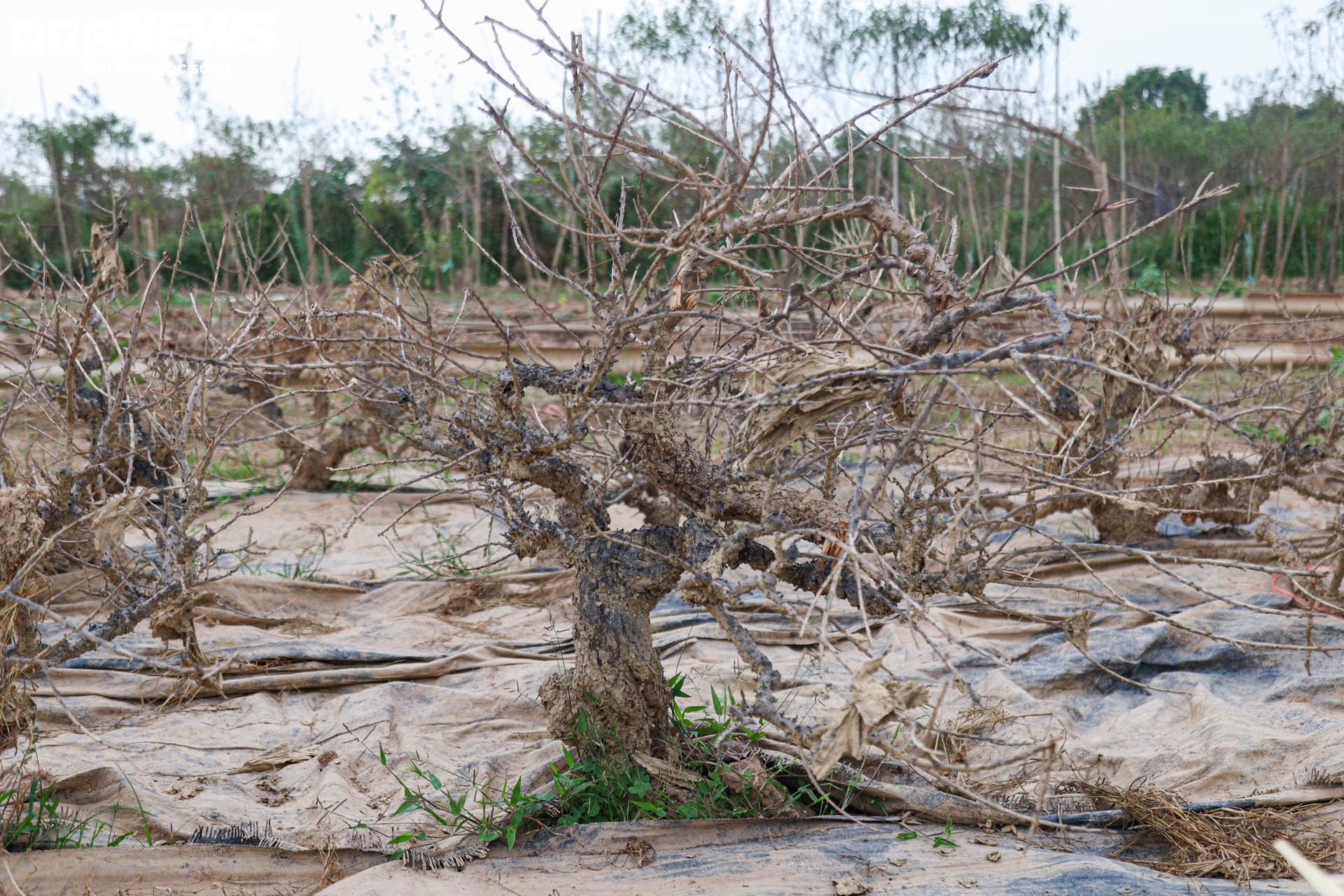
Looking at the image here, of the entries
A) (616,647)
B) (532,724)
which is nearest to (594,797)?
(616,647)

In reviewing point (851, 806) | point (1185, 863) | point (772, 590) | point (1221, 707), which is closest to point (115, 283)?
point (772, 590)

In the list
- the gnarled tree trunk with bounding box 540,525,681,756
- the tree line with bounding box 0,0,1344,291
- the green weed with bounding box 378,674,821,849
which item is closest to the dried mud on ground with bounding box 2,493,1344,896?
the green weed with bounding box 378,674,821,849

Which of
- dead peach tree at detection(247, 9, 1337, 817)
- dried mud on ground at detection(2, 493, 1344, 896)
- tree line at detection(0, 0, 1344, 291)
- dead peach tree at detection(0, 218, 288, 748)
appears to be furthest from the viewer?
tree line at detection(0, 0, 1344, 291)

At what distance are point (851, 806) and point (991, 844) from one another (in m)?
0.38


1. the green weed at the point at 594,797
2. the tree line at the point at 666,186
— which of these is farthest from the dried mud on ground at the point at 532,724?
the tree line at the point at 666,186

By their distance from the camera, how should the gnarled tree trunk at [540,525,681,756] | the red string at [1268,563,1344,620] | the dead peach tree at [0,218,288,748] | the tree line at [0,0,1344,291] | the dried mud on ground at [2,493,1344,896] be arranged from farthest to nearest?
the tree line at [0,0,1344,291], the red string at [1268,563,1344,620], the gnarled tree trunk at [540,525,681,756], the dead peach tree at [0,218,288,748], the dried mud on ground at [2,493,1344,896]

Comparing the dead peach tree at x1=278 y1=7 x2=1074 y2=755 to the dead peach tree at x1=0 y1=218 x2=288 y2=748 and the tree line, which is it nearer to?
the dead peach tree at x1=0 y1=218 x2=288 y2=748

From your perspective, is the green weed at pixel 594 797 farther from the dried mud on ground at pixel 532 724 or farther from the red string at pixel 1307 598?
the red string at pixel 1307 598

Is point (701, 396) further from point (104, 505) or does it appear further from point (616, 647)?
point (104, 505)

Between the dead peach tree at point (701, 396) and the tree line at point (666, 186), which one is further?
the tree line at point (666, 186)

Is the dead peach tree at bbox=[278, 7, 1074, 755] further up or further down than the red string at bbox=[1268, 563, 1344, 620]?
further up

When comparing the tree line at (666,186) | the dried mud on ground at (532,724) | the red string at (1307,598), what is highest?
the tree line at (666,186)

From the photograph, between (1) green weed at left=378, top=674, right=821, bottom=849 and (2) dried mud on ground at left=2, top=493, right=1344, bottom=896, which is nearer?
(2) dried mud on ground at left=2, top=493, right=1344, bottom=896

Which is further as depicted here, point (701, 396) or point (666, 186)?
point (666, 186)
